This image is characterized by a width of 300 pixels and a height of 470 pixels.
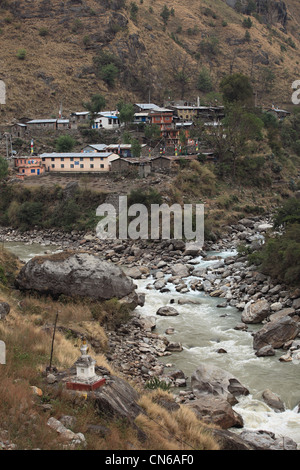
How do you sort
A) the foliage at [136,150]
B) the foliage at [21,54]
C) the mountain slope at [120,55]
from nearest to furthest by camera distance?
the foliage at [136,150] → the mountain slope at [120,55] → the foliage at [21,54]

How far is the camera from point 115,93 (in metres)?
→ 71.4

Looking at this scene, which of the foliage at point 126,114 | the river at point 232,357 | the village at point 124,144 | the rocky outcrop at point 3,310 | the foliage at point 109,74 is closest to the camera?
the river at point 232,357

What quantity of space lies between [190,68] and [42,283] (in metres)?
70.3

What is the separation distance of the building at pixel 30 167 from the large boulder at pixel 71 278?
1111 inches

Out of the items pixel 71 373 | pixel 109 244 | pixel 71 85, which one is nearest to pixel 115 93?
pixel 71 85

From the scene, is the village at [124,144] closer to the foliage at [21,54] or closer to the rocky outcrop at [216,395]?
the foliage at [21,54]

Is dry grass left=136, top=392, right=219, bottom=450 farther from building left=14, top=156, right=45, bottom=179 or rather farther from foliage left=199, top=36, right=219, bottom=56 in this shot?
foliage left=199, top=36, right=219, bottom=56

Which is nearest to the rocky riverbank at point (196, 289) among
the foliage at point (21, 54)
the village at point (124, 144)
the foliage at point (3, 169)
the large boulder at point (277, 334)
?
the large boulder at point (277, 334)

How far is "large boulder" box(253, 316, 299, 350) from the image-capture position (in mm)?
16984

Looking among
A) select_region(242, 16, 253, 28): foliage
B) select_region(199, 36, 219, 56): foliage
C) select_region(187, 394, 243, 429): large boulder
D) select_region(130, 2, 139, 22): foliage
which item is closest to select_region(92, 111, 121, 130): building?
select_region(130, 2, 139, 22): foliage

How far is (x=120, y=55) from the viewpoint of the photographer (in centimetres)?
7656

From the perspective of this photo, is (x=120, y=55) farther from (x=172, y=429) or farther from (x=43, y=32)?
(x=172, y=429)

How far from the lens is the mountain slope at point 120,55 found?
6794 centimetres

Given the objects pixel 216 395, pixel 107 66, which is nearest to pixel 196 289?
pixel 216 395
